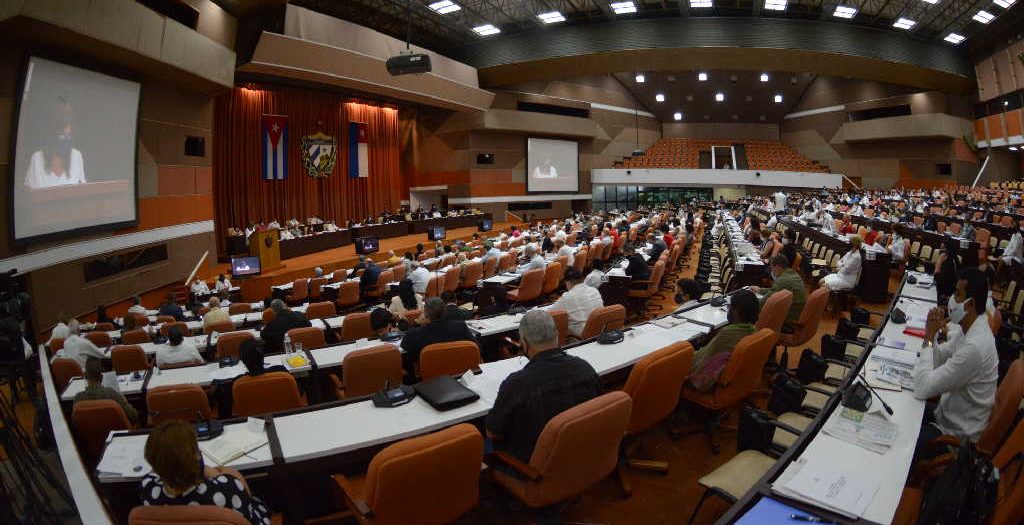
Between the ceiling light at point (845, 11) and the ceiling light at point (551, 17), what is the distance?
30.4ft

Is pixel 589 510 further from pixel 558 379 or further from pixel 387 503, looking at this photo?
pixel 387 503

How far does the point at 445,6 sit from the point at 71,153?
11740 millimetres

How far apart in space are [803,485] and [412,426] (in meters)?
1.74

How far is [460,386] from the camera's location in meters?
3.11

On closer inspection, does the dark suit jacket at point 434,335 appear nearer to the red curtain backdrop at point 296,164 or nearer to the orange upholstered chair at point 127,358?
the orange upholstered chair at point 127,358

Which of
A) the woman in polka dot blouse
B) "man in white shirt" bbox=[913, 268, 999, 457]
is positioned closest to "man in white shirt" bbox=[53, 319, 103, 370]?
the woman in polka dot blouse

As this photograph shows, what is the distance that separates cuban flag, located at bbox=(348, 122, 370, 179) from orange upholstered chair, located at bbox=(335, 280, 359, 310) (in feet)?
41.1

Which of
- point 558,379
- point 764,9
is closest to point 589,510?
point 558,379

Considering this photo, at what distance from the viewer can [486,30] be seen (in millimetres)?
20484

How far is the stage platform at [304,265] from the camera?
1155cm

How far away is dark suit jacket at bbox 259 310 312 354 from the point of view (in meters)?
5.27

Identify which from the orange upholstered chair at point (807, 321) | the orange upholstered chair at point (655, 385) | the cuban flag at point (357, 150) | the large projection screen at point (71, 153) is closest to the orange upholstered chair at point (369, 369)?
the orange upholstered chair at point (655, 385)

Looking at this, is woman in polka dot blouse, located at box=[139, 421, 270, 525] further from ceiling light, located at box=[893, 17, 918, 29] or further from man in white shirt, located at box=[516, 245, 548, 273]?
ceiling light, located at box=[893, 17, 918, 29]

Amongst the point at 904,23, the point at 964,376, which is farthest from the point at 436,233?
the point at 904,23
